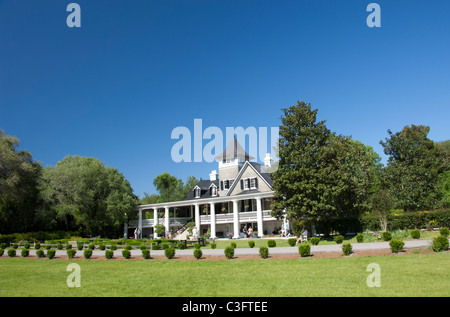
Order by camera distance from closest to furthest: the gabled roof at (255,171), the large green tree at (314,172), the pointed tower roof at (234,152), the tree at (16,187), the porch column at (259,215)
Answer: the large green tree at (314,172) < the tree at (16,187) < the porch column at (259,215) < the gabled roof at (255,171) < the pointed tower roof at (234,152)

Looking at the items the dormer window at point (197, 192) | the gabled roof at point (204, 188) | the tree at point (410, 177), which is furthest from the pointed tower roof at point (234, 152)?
the tree at point (410, 177)

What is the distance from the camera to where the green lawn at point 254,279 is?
8.84 metres

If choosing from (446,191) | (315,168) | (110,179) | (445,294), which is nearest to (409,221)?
(315,168)

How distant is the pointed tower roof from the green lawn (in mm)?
32031

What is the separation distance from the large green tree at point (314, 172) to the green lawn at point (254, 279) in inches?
408

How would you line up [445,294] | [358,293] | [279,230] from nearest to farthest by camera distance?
[445,294] < [358,293] < [279,230]

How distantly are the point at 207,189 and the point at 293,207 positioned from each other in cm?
2529

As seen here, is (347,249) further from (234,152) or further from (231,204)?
(234,152)

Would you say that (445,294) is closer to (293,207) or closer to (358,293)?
(358,293)

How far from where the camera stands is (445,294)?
25.4ft

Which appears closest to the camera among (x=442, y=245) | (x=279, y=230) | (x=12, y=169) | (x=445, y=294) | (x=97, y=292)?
(x=445, y=294)

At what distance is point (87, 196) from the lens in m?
41.0

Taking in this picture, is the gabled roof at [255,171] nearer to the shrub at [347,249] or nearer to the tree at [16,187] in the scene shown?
the tree at [16,187]

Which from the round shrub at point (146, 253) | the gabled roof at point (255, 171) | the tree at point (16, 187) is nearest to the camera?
the round shrub at point (146, 253)
